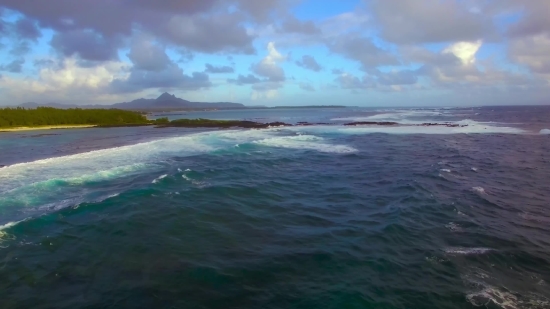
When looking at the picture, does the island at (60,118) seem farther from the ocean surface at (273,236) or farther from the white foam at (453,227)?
the white foam at (453,227)

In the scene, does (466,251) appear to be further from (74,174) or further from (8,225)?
(74,174)

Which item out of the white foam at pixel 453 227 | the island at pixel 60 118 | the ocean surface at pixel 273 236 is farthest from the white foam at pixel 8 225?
the island at pixel 60 118

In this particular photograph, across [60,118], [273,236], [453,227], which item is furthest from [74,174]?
[60,118]

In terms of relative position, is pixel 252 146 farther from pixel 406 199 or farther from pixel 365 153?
pixel 406 199

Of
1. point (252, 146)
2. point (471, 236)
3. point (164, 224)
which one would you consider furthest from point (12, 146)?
point (471, 236)

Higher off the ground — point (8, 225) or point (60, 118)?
point (60, 118)
